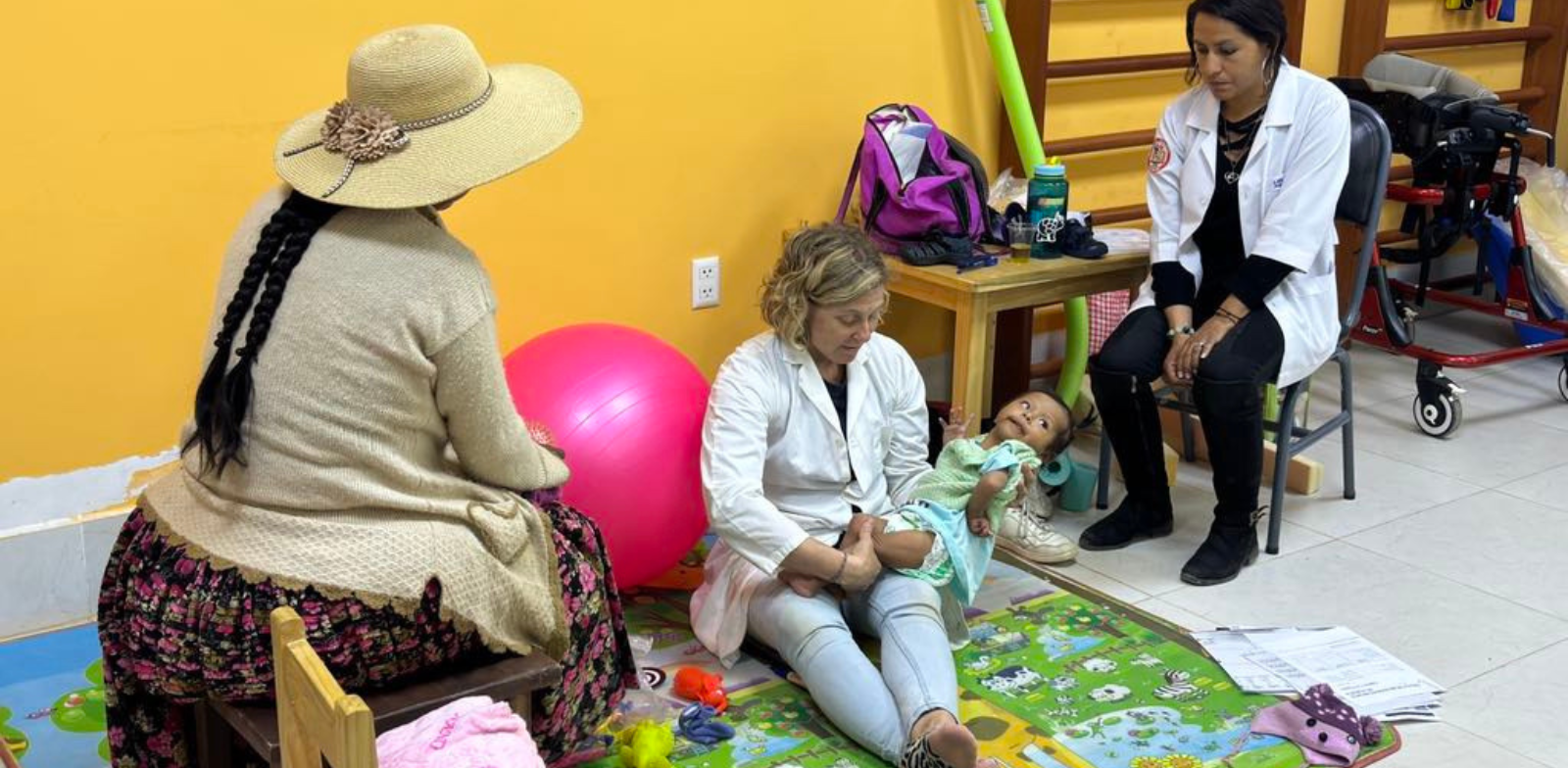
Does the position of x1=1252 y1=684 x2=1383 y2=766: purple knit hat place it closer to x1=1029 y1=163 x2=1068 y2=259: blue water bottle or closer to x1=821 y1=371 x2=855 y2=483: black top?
x1=821 y1=371 x2=855 y2=483: black top

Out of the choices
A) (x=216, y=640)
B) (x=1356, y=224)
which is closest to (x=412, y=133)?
(x=216, y=640)

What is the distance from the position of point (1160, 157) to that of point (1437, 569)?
100 centimetres

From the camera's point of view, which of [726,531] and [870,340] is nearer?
[726,531]

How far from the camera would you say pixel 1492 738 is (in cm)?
247

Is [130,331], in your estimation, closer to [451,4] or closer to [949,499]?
[451,4]

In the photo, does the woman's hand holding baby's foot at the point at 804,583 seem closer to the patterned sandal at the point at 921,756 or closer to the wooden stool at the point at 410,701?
the patterned sandal at the point at 921,756

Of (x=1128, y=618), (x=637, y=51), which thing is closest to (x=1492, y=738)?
(x=1128, y=618)

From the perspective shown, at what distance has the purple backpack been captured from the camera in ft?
10.6

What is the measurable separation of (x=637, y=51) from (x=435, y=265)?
132cm

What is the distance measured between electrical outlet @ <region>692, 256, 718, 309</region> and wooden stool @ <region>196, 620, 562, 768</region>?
141 centimetres

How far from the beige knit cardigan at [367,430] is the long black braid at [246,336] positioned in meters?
0.02

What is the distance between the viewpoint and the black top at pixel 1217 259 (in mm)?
3137

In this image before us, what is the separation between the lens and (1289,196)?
121 inches

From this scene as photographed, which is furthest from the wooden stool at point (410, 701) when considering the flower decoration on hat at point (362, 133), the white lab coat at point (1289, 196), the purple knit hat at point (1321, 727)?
the white lab coat at point (1289, 196)
